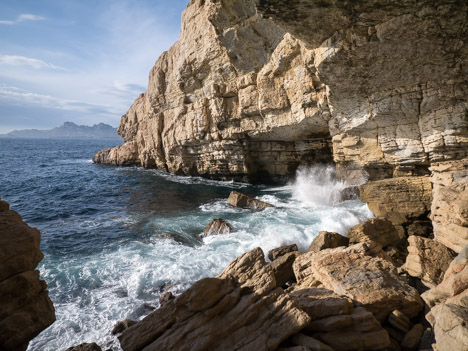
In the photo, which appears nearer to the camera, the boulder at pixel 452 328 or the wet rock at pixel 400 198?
the boulder at pixel 452 328

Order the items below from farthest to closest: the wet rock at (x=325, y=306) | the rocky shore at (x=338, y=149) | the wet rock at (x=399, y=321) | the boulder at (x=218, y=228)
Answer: the boulder at (x=218, y=228)
the wet rock at (x=399, y=321)
the wet rock at (x=325, y=306)
the rocky shore at (x=338, y=149)

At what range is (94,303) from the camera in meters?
9.71

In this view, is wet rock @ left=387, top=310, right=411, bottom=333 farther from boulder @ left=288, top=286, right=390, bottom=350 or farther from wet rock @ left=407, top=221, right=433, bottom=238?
wet rock @ left=407, top=221, right=433, bottom=238

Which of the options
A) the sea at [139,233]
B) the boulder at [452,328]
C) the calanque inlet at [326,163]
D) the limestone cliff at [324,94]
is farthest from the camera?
the limestone cliff at [324,94]

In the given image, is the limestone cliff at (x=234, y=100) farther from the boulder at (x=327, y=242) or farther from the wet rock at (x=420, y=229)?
the boulder at (x=327, y=242)

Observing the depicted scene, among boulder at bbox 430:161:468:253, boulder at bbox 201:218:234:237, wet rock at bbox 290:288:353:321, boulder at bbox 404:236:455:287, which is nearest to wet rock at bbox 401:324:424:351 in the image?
wet rock at bbox 290:288:353:321

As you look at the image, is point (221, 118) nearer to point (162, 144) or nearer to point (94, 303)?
point (162, 144)

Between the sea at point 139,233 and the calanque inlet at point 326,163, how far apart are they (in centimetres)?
110

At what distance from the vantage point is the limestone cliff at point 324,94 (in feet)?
36.5

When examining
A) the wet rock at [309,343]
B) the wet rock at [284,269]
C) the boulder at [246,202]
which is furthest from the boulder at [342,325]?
the boulder at [246,202]

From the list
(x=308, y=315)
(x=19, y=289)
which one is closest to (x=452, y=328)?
(x=308, y=315)

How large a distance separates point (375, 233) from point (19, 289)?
12550 millimetres

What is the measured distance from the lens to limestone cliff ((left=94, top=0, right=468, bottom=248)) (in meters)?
11.1

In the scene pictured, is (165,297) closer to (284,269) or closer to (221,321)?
(284,269)
